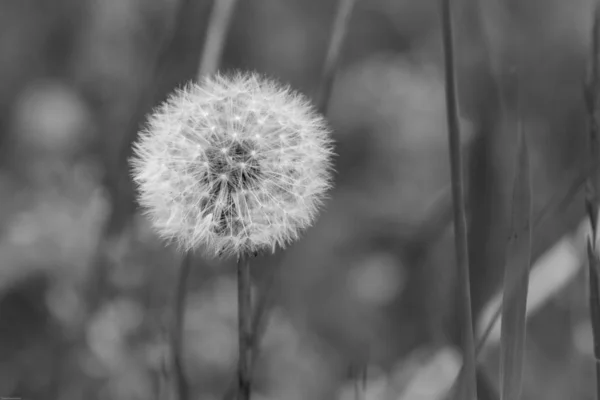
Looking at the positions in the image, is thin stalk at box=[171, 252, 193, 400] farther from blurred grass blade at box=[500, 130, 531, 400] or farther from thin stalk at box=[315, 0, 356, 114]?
blurred grass blade at box=[500, 130, 531, 400]

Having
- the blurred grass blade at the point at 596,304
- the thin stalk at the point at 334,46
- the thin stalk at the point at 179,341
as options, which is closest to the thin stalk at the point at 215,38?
the thin stalk at the point at 334,46

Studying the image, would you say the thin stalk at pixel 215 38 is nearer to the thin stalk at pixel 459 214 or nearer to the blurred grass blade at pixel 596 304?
the thin stalk at pixel 459 214

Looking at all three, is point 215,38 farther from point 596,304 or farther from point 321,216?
point 321,216

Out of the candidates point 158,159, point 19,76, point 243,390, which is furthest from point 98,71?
point 243,390

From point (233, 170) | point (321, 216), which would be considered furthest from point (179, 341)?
point (321, 216)

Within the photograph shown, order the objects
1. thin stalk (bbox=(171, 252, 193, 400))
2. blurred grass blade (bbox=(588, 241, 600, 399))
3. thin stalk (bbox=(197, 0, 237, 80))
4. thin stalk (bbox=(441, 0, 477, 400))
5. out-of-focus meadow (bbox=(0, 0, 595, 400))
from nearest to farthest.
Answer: thin stalk (bbox=(441, 0, 477, 400))
blurred grass blade (bbox=(588, 241, 600, 399))
thin stalk (bbox=(171, 252, 193, 400))
thin stalk (bbox=(197, 0, 237, 80))
out-of-focus meadow (bbox=(0, 0, 595, 400))

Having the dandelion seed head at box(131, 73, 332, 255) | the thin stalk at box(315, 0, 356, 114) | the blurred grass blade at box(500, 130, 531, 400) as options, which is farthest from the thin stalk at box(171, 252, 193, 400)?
the blurred grass blade at box(500, 130, 531, 400)
